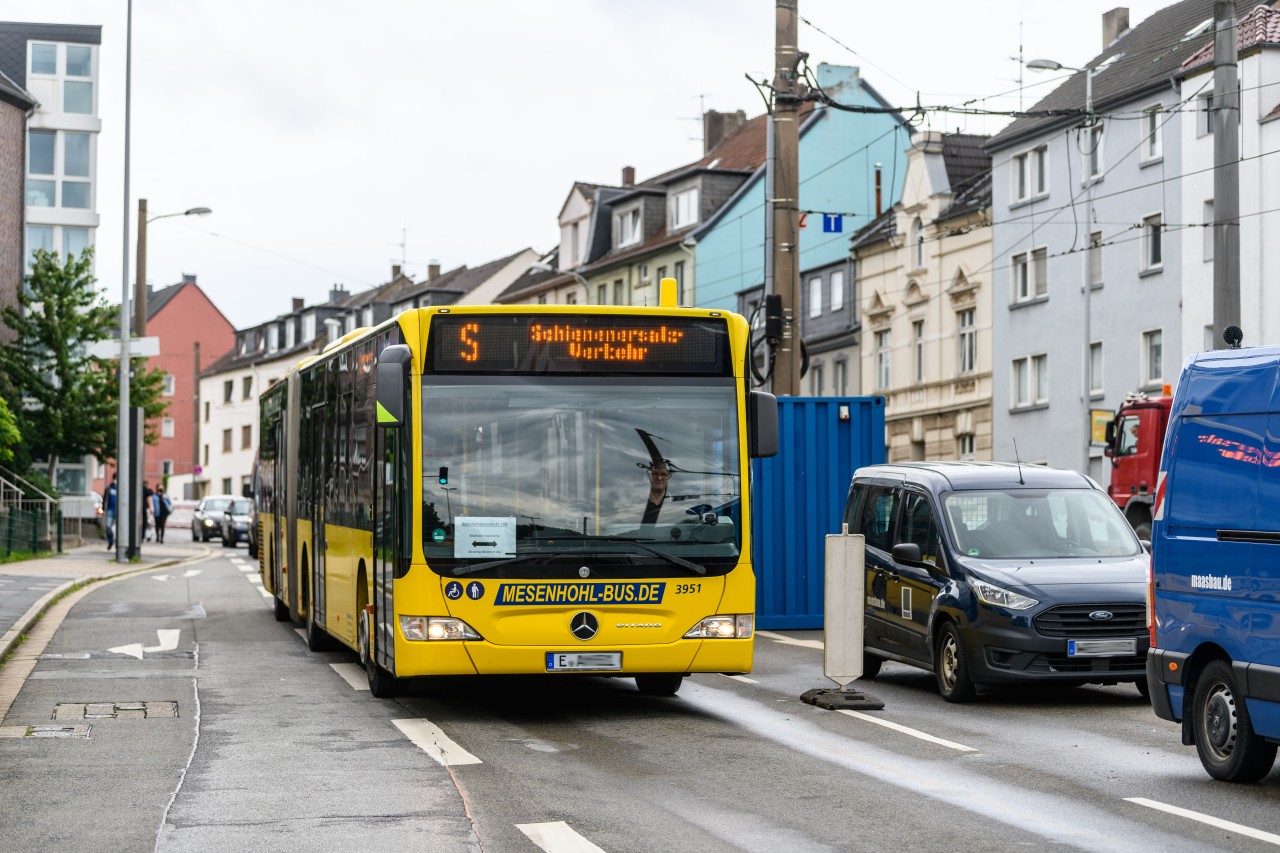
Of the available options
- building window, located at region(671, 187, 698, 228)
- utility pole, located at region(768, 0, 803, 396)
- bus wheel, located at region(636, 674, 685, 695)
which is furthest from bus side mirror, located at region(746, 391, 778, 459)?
building window, located at region(671, 187, 698, 228)

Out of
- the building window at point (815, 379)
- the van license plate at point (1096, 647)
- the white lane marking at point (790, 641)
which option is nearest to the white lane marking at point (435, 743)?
the van license plate at point (1096, 647)

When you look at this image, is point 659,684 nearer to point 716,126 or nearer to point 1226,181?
point 1226,181

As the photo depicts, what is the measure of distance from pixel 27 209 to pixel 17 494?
58.4 feet

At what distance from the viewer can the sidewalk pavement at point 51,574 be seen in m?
22.0

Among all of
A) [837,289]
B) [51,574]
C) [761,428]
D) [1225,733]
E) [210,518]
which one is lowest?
[51,574]

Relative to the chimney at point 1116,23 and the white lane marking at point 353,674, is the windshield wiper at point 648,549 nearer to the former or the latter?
the white lane marking at point 353,674

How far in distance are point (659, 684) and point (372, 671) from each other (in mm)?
2202

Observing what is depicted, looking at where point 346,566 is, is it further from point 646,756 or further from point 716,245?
point 716,245

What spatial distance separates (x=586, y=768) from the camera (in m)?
10.6

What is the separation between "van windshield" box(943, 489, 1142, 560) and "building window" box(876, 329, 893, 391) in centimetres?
4217

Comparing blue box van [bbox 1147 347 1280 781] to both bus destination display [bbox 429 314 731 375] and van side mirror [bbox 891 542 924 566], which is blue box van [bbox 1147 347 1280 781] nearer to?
bus destination display [bbox 429 314 731 375]

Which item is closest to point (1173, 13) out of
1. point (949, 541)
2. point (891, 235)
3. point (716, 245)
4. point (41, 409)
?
point (891, 235)

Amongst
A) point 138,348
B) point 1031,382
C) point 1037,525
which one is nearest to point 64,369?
point 138,348

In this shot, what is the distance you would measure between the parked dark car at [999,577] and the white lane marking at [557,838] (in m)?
6.25
